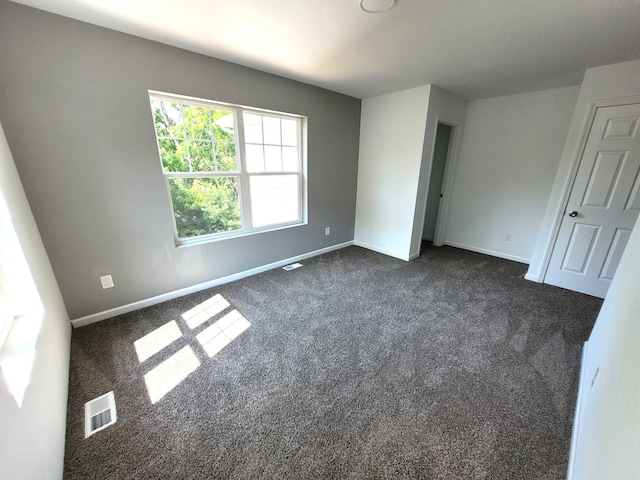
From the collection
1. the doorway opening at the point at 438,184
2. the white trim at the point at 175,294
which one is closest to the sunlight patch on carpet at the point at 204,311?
the white trim at the point at 175,294

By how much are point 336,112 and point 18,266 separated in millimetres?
3411

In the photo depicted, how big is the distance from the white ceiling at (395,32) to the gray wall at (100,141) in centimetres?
16

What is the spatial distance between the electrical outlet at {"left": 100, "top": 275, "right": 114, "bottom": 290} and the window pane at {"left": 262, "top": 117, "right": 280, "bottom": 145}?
2.09 meters

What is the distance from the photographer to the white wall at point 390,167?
3.21 meters

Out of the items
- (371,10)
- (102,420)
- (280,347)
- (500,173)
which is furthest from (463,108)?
(102,420)

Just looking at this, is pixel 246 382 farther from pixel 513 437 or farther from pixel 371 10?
pixel 371 10

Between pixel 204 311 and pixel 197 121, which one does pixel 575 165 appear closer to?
pixel 197 121

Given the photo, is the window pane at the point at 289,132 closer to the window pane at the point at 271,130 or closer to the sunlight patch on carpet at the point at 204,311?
the window pane at the point at 271,130

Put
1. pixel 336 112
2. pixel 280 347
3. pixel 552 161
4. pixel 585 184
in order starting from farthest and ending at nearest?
pixel 336 112
pixel 552 161
pixel 585 184
pixel 280 347

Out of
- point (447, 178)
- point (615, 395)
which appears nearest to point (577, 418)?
point (615, 395)

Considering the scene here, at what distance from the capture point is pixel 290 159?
10.7 ft

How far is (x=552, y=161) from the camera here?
3.21 m

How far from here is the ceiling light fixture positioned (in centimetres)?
146

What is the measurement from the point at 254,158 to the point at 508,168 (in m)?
3.56
